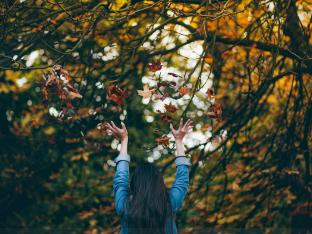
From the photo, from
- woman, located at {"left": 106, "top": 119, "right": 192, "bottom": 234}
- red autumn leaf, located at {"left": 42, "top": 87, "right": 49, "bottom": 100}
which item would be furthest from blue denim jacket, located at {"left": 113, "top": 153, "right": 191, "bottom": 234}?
red autumn leaf, located at {"left": 42, "top": 87, "right": 49, "bottom": 100}

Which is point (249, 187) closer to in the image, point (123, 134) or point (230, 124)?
point (230, 124)

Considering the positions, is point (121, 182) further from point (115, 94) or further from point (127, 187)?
point (115, 94)

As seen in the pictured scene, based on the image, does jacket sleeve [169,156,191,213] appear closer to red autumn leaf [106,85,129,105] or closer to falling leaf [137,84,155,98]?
falling leaf [137,84,155,98]

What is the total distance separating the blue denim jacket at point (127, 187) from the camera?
159 inches

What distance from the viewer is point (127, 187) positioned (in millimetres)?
4117

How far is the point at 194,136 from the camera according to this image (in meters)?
11.9

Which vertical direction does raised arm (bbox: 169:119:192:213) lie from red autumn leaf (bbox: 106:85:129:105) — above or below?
below

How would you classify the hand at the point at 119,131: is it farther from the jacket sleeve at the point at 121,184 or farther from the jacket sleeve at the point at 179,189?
the jacket sleeve at the point at 179,189

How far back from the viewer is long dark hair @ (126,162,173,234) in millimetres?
3924

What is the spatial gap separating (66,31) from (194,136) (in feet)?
13.8

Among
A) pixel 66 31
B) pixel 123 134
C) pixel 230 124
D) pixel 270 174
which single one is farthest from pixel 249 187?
pixel 123 134

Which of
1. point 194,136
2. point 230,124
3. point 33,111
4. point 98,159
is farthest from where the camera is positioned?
point 98,159

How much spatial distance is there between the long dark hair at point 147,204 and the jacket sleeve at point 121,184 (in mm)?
45

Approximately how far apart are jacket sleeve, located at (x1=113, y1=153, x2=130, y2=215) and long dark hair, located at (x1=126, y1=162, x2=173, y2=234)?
5 centimetres
